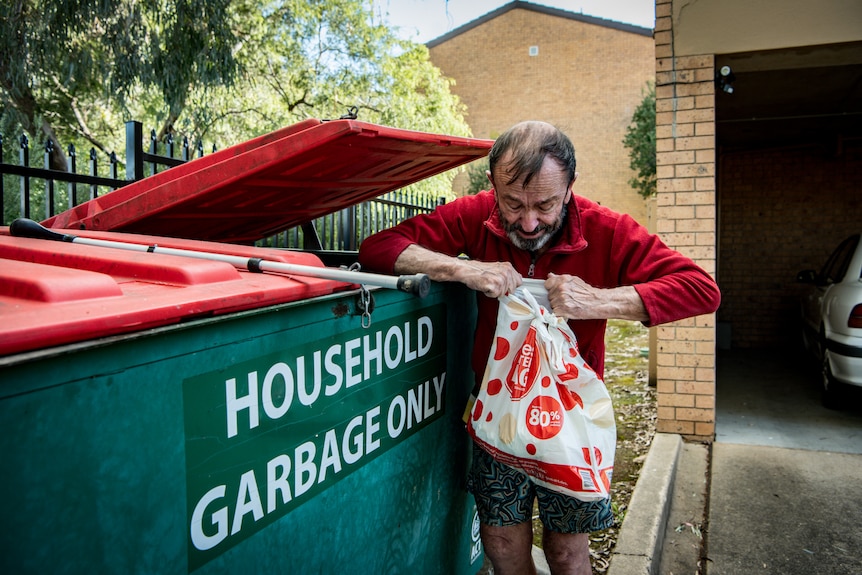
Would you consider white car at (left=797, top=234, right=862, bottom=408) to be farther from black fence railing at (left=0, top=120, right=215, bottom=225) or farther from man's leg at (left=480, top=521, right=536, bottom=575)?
black fence railing at (left=0, top=120, right=215, bottom=225)

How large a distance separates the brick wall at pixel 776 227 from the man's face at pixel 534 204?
785 cm

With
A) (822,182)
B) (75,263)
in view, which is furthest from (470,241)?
(822,182)

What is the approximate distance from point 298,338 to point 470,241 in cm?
114

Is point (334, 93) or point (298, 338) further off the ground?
point (334, 93)

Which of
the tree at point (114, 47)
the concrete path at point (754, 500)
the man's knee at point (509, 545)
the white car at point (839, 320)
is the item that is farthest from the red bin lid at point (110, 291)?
the tree at point (114, 47)

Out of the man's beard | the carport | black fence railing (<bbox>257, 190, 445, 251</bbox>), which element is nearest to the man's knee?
the man's beard

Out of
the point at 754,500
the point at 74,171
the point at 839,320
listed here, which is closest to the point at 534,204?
the point at 754,500

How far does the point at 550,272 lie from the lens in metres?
2.12

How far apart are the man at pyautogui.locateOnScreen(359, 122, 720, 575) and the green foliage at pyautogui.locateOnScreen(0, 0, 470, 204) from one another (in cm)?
789

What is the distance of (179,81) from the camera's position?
30.1 feet

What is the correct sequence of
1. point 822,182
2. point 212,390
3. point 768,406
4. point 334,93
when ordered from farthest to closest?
point 334,93 → point 822,182 → point 768,406 → point 212,390

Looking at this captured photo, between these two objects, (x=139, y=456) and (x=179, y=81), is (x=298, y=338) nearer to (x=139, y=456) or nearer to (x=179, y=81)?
(x=139, y=456)

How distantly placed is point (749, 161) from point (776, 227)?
1049 millimetres

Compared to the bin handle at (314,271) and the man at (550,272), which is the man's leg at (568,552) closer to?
the man at (550,272)
